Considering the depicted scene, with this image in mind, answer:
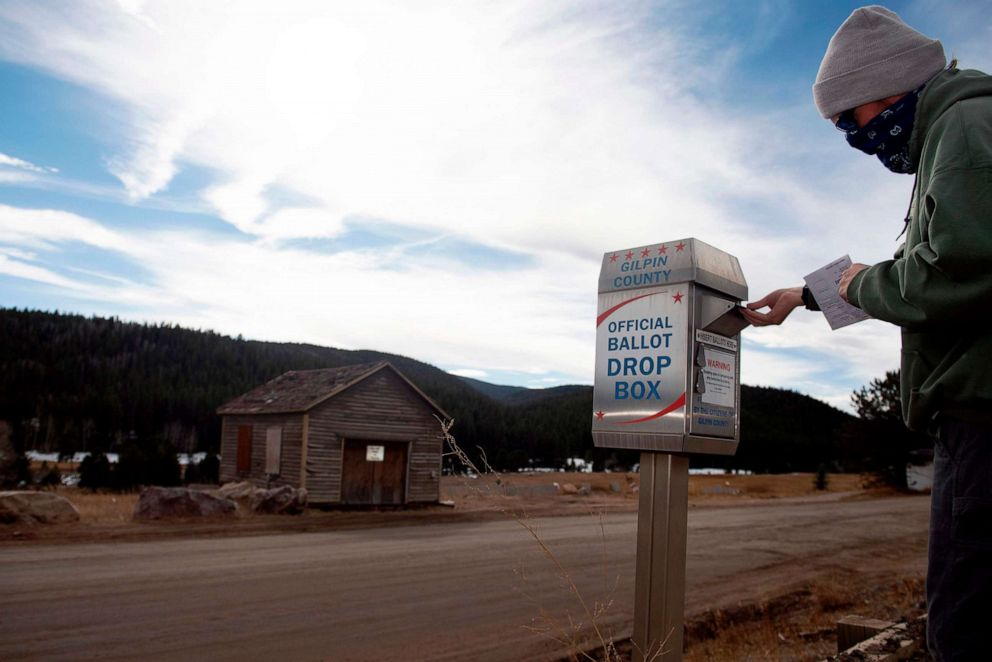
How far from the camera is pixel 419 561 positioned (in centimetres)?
1121

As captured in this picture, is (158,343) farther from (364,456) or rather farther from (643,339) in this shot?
(643,339)

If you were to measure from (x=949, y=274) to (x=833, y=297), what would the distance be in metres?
0.51

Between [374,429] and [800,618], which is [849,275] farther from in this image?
[374,429]

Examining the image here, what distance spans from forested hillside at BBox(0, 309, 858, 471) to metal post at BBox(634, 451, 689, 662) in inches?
1967

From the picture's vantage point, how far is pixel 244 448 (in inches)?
1004

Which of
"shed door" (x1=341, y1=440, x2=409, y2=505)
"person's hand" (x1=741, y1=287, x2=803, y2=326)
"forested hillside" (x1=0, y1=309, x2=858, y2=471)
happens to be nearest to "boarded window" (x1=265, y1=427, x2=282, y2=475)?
"shed door" (x1=341, y1=440, x2=409, y2=505)

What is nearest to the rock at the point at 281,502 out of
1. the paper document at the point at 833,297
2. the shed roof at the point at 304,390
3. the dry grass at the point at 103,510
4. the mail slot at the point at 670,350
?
the shed roof at the point at 304,390

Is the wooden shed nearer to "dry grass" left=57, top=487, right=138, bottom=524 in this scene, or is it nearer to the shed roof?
the shed roof

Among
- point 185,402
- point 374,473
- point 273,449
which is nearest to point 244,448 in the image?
point 273,449

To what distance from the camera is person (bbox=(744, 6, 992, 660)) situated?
1354mm

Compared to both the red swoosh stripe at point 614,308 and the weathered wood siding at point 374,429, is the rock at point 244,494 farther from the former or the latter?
the red swoosh stripe at point 614,308

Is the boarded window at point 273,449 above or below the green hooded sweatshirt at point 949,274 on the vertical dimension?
below

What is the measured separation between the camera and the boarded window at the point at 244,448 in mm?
25297

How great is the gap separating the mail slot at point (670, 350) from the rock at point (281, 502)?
18.7 m
